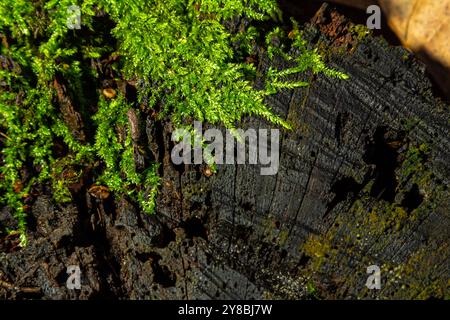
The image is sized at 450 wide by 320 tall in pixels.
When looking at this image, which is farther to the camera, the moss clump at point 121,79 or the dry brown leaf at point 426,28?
the dry brown leaf at point 426,28

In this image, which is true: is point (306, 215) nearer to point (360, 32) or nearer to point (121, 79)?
point (360, 32)

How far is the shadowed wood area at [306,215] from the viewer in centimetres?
179

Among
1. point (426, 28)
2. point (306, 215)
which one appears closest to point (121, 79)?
point (306, 215)

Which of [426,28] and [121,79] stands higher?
[426,28]

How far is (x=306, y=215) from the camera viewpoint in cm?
188

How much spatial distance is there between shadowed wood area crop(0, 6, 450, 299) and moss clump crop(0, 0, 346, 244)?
0.09 m

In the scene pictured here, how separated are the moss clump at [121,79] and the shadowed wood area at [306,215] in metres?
0.09

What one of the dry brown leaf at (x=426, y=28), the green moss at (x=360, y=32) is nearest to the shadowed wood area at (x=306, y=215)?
the green moss at (x=360, y=32)

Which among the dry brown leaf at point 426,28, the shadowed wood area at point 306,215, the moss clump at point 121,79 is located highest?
the dry brown leaf at point 426,28

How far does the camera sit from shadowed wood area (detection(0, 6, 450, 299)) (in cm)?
179

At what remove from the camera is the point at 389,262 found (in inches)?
75.7

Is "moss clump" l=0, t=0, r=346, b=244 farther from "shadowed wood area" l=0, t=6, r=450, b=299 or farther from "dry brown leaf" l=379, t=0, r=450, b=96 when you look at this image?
"dry brown leaf" l=379, t=0, r=450, b=96

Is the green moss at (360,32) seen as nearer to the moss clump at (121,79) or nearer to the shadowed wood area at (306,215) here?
the shadowed wood area at (306,215)

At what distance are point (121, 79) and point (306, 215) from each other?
1043 millimetres
